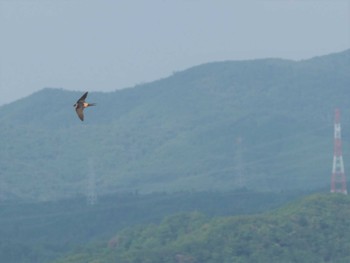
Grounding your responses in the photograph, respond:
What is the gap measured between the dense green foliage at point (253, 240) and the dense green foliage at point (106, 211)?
128ft

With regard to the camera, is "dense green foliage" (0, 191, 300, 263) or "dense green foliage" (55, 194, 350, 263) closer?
"dense green foliage" (55, 194, 350, 263)

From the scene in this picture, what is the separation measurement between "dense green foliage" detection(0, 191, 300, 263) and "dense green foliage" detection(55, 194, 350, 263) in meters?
39.1

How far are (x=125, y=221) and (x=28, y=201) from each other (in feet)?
87.1

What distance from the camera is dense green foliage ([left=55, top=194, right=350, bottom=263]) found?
9988cm

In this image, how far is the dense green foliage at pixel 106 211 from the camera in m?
160

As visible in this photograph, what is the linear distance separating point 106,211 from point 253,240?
73483 mm

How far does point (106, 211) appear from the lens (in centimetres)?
17562

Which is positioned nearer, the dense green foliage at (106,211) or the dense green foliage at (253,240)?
the dense green foliage at (253,240)

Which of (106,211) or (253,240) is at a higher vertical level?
(253,240)

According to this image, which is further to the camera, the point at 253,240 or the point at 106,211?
the point at 106,211

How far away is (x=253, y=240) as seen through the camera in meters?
103

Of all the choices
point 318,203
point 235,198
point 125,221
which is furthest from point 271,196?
point 318,203

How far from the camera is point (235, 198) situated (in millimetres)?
178875

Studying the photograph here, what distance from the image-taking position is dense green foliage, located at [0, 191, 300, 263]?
15975cm
